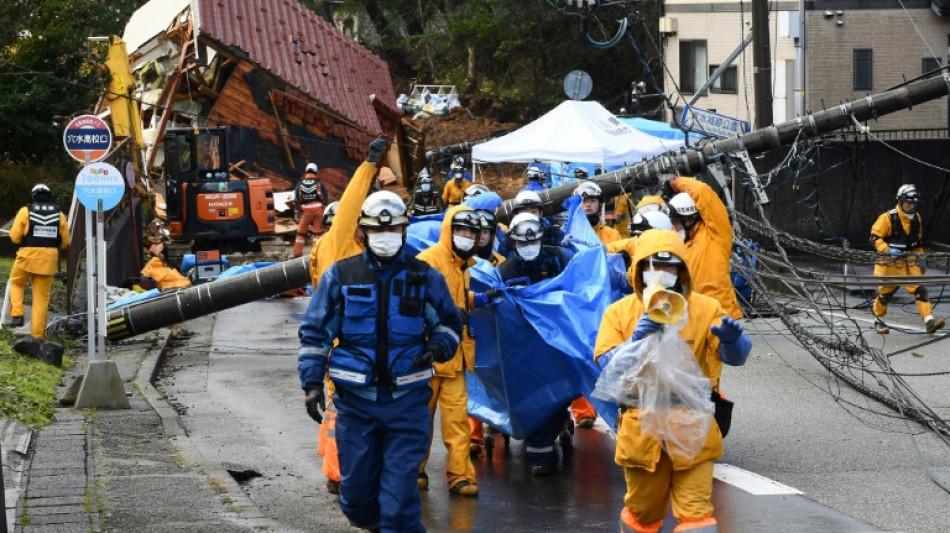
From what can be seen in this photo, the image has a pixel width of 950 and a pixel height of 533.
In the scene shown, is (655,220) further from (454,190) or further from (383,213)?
(454,190)

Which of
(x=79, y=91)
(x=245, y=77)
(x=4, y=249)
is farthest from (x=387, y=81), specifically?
(x=4, y=249)

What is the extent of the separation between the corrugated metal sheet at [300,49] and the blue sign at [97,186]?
20331 mm

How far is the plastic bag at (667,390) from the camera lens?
6.14 m

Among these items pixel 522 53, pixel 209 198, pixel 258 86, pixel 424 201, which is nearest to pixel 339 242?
pixel 209 198

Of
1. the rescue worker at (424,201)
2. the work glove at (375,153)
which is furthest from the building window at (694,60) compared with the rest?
the work glove at (375,153)

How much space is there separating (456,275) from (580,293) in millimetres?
947

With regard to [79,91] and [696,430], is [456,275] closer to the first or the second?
[696,430]

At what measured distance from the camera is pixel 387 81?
4234cm

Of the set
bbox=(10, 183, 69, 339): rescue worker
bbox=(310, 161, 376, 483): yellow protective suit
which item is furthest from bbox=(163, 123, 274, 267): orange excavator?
bbox=(310, 161, 376, 483): yellow protective suit

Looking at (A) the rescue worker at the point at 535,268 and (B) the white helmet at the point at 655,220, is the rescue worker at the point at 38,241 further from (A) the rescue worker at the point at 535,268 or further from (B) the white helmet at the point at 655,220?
(B) the white helmet at the point at 655,220

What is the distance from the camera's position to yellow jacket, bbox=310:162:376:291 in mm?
8305

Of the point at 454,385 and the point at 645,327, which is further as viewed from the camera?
the point at 454,385

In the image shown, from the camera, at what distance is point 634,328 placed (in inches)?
254

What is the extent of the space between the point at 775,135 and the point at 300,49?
23.1m
